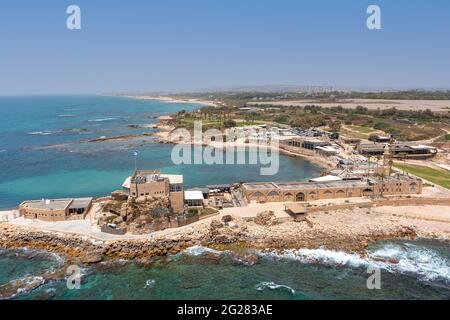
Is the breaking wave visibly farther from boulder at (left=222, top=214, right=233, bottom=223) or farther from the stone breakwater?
boulder at (left=222, top=214, right=233, bottom=223)

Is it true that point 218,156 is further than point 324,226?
Yes

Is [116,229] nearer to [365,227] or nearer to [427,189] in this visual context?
[365,227]

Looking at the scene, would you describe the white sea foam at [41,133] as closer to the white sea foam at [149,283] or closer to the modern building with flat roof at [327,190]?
the modern building with flat roof at [327,190]

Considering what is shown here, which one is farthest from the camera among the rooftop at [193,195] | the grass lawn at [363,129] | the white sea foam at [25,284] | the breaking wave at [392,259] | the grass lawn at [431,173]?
the grass lawn at [363,129]

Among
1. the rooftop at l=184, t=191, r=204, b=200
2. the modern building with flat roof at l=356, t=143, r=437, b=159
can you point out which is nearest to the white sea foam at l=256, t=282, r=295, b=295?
the rooftop at l=184, t=191, r=204, b=200

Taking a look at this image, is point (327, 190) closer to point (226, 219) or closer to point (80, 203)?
point (226, 219)

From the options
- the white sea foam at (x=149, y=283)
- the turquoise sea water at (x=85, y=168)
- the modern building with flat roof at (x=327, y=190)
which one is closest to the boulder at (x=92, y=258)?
the white sea foam at (x=149, y=283)

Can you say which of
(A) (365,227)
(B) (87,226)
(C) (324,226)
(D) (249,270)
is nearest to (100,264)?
(B) (87,226)

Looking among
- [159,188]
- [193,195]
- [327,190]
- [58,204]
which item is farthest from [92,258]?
[327,190]
